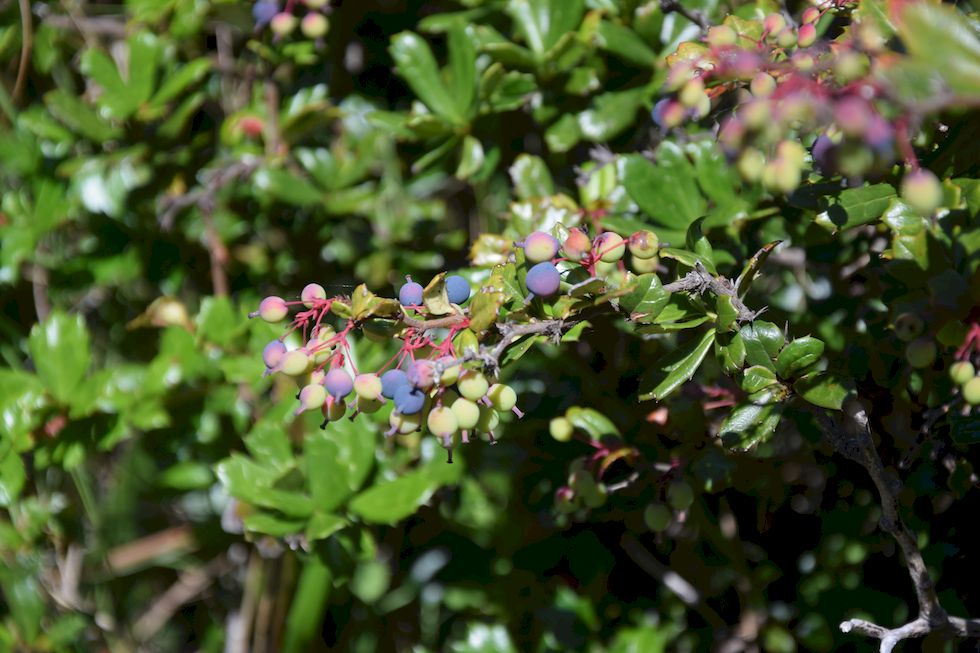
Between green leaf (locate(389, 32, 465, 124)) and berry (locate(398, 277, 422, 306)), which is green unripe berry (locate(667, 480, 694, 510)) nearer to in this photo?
berry (locate(398, 277, 422, 306))

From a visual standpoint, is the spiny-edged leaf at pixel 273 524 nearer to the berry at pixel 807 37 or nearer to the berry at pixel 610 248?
the berry at pixel 610 248

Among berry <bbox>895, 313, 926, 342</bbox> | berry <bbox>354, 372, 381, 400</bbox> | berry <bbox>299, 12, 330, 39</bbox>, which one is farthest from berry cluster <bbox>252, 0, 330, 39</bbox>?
berry <bbox>895, 313, 926, 342</bbox>

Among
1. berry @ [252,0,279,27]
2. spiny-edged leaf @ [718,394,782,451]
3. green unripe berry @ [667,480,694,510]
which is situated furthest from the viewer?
berry @ [252,0,279,27]

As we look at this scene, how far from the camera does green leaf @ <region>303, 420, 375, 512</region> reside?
1161mm

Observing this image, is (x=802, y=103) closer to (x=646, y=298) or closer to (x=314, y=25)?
(x=646, y=298)

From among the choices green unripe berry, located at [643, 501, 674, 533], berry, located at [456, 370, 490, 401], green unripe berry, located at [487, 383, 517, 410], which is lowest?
green unripe berry, located at [643, 501, 674, 533]

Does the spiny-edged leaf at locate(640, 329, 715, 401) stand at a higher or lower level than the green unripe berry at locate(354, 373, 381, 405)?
lower

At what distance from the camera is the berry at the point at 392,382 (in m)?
0.79

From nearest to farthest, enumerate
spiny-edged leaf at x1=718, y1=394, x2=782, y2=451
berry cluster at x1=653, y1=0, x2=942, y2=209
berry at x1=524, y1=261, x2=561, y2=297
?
berry cluster at x1=653, y1=0, x2=942, y2=209 → berry at x1=524, y1=261, x2=561, y2=297 → spiny-edged leaf at x1=718, y1=394, x2=782, y2=451

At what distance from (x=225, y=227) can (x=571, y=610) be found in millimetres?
812

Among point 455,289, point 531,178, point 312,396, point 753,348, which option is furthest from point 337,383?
point 531,178

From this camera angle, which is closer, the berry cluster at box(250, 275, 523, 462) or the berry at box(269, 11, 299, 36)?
the berry cluster at box(250, 275, 523, 462)

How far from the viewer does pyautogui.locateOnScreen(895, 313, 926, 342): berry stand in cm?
70

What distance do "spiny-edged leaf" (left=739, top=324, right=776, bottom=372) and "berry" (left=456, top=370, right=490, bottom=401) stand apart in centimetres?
24
